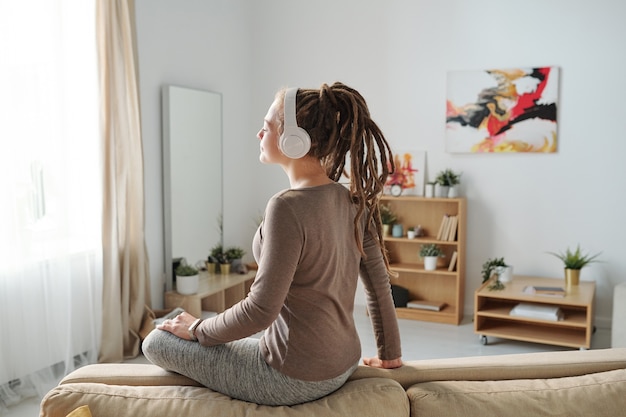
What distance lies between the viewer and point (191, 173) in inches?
181

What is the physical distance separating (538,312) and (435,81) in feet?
6.27

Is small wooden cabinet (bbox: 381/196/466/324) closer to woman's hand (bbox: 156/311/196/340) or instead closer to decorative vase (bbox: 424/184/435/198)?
decorative vase (bbox: 424/184/435/198)

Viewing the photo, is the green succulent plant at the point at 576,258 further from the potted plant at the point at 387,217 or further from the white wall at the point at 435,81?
the potted plant at the point at 387,217

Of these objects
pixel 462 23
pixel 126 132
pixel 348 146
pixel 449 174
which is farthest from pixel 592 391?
pixel 462 23

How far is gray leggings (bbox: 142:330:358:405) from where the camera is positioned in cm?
145

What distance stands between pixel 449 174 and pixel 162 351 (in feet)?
11.6

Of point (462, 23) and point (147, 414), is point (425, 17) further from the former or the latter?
point (147, 414)

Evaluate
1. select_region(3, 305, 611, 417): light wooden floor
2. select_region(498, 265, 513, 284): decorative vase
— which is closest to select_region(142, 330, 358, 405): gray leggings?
select_region(3, 305, 611, 417): light wooden floor

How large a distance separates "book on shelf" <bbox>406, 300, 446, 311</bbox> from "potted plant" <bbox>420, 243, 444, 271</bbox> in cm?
28

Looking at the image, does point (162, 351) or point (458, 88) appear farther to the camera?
point (458, 88)

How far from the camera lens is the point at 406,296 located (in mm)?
4840

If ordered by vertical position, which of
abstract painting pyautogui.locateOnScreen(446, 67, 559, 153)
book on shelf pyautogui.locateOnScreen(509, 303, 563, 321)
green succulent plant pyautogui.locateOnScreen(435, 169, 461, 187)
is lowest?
book on shelf pyautogui.locateOnScreen(509, 303, 563, 321)

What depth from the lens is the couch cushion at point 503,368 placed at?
60.5 inches

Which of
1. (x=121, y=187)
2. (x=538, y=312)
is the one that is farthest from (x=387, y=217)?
(x=121, y=187)
